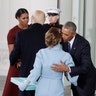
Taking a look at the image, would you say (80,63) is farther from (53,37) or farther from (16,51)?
(16,51)

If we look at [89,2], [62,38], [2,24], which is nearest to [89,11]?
[89,2]

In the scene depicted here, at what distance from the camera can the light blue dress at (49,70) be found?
11.6 feet

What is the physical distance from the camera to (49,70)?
355 cm

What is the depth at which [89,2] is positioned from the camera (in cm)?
665

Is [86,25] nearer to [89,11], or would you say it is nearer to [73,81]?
[89,11]

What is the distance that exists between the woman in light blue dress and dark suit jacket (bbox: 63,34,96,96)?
145mm

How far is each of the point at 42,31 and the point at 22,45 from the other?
26 cm

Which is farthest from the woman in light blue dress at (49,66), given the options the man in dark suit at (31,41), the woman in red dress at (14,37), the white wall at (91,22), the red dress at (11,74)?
the white wall at (91,22)

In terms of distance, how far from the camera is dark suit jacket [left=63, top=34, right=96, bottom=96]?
3689 mm

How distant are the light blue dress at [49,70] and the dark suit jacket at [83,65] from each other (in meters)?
0.15

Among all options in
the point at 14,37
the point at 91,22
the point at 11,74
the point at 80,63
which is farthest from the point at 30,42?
the point at 91,22

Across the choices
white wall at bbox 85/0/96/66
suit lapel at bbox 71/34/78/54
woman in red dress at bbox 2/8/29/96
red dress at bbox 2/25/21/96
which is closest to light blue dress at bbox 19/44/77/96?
suit lapel at bbox 71/34/78/54

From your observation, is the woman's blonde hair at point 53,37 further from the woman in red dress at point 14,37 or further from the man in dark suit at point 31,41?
the woman in red dress at point 14,37

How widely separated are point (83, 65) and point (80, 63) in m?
0.10
